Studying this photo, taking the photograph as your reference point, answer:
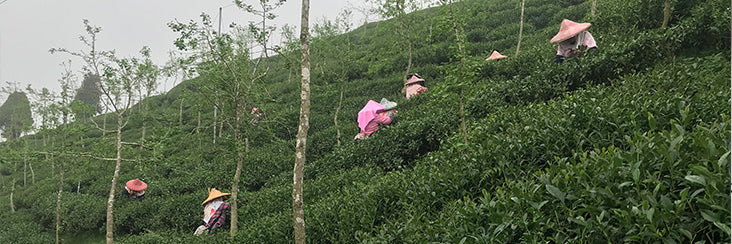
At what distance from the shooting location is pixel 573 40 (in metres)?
7.58

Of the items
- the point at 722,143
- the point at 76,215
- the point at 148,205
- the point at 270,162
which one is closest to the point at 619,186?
the point at 722,143

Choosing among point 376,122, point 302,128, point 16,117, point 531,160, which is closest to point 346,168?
point 376,122

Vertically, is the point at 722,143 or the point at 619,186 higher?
the point at 722,143

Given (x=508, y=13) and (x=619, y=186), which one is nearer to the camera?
(x=619, y=186)

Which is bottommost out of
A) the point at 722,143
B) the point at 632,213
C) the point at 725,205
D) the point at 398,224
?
the point at 398,224

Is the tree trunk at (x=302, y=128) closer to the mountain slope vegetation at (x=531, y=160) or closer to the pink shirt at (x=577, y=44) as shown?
the mountain slope vegetation at (x=531, y=160)

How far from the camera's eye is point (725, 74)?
4145 mm

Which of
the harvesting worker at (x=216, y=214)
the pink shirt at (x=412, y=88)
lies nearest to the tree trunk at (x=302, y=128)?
the harvesting worker at (x=216, y=214)

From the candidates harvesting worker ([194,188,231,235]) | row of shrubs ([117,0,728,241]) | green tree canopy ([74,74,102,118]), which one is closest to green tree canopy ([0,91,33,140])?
green tree canopy ([74,74,102,118])

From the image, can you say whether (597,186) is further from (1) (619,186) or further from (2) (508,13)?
(2) (508,13)

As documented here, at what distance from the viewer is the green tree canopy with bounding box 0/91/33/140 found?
2425 centimetres

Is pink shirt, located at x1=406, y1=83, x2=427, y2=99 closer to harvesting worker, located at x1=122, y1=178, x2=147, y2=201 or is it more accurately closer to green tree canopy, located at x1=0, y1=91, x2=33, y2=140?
harvesting worker, located at x1=122, y1=178, x2=147, y2=201

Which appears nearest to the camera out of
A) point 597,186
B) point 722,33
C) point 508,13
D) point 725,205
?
point 725,205

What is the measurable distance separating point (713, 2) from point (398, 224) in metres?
5.80
